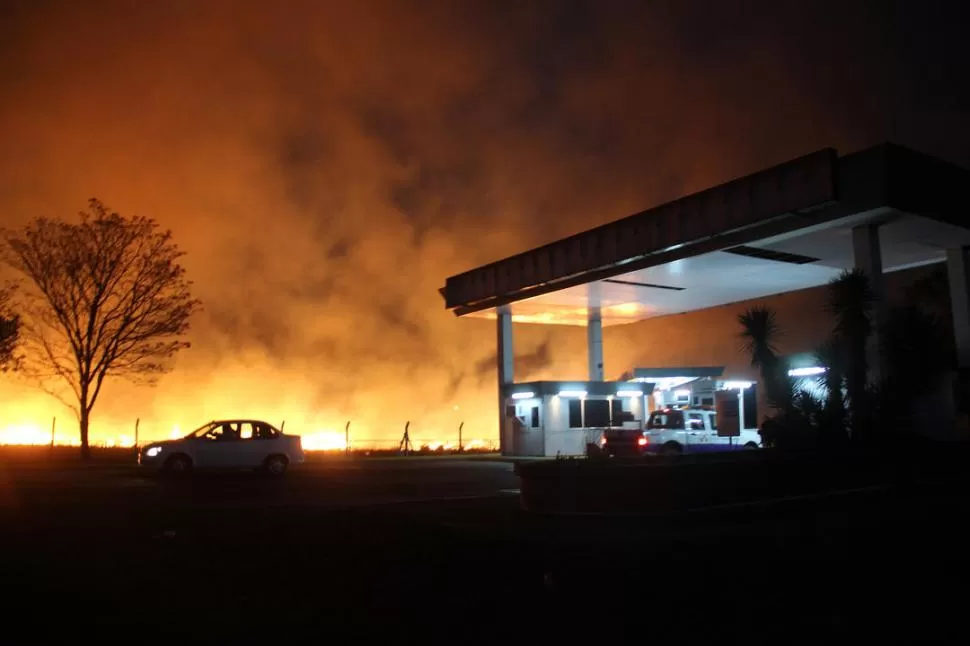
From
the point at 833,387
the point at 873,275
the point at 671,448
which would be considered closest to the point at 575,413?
the point at 671,448

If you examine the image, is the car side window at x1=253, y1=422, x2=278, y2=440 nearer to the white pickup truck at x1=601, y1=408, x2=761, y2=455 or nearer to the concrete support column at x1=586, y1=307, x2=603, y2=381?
the white pickup truck at x1=601, y1=408, x2=761, y2=455

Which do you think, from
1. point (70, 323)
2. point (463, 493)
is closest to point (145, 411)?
point (70, 323)

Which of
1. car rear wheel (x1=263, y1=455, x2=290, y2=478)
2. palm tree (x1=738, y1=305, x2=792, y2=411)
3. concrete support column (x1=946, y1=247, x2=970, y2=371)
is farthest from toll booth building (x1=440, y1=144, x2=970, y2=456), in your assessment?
car rear wheel (x1=263, y1=455, x2=290, y2=478)

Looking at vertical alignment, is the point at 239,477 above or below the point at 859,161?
below

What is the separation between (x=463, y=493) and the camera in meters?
18.8

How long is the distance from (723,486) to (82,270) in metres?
25.9

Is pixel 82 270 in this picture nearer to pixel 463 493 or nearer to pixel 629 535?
pixel 463 493

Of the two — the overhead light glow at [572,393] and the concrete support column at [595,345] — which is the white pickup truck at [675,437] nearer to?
the overhead light glow at [572,393]

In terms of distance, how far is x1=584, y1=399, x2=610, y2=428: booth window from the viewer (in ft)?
113

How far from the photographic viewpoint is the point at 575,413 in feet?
112

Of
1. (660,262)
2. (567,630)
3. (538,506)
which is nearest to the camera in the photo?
(567,630)

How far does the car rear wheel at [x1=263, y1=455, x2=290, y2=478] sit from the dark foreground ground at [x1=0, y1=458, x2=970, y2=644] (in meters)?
9.25

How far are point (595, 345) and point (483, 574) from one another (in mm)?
30999

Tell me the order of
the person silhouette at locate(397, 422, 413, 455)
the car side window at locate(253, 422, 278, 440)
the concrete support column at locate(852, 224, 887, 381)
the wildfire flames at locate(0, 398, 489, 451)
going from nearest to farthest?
the concrete support column at locate(852, 224, 887, 381) < the car side window at locate(253, 422, 278, 440) < the wildfire flames at locate(0, 398, 489, 451) < the person silhouette at locate(397, 422, 413, 455)
